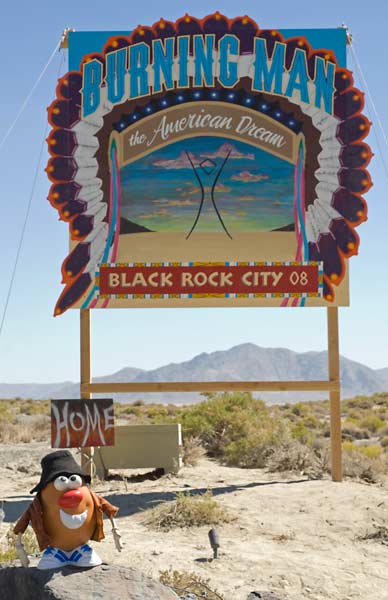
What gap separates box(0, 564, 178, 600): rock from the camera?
4957 mm

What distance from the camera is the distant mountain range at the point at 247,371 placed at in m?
160

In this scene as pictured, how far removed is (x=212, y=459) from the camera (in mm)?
16469

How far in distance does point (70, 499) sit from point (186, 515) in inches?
182

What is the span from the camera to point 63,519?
215 inches

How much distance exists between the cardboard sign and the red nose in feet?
20.8

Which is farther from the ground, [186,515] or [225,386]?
[225,386]

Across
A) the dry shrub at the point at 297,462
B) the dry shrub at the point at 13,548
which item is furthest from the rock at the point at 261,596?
the dry shrub at the point at 297,462

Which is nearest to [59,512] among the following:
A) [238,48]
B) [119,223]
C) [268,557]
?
[268,557]

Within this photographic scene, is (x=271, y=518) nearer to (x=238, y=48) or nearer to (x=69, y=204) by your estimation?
(x=69, y=204)

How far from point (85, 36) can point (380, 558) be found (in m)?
9.95

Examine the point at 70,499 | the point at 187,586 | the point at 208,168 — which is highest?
the point at 208,168

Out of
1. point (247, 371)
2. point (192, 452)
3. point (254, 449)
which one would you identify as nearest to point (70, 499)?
point (192, 452)

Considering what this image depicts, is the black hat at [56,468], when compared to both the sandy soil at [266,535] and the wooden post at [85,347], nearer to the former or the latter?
the sandy soil at [266,535]

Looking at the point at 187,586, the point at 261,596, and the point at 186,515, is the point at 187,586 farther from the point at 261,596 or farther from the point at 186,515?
the point at 186,515
